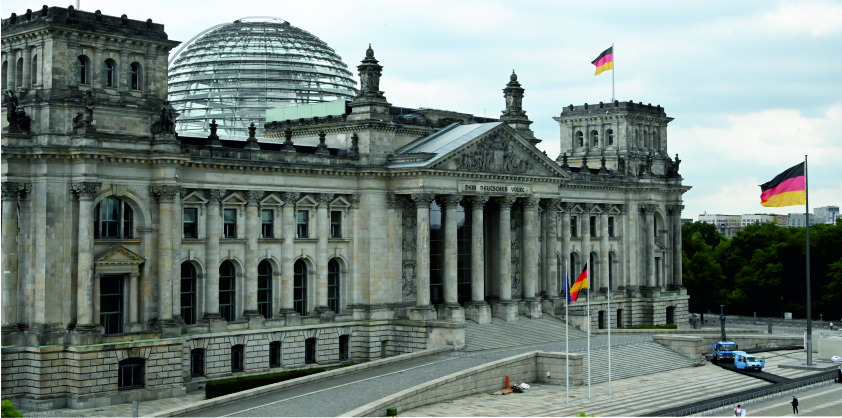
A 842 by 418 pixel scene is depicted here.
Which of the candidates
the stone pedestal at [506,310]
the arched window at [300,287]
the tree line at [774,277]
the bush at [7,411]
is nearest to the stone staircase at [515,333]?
the stone pedestal at [506,310]

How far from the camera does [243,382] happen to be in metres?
67.4

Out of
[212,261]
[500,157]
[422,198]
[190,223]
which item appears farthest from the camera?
[500,157]

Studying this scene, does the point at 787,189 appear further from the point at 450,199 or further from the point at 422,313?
the point at 422,313

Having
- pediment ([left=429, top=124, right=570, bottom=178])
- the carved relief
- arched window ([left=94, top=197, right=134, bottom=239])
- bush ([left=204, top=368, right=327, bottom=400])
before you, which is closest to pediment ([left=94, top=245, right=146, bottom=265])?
arched window ([left=94, top=197, right=134, bottom=239])

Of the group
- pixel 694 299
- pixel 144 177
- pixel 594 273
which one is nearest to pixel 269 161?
pixel 144 177

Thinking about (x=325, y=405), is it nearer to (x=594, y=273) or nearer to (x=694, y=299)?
(x=594, y=273)

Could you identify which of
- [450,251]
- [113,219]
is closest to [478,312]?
[450,251]

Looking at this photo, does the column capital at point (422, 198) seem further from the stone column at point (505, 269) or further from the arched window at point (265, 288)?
the arched window at point (265, 288)

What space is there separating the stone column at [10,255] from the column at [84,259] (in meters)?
3.35

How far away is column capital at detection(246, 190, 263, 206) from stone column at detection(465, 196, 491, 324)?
1783 cm

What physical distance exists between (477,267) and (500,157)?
29.5 ft

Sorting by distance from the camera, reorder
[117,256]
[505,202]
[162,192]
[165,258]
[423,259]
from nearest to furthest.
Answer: [117,256] → [162,192] → [165,258] → [423,259] → [505,202]

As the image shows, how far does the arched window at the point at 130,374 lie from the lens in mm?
64938

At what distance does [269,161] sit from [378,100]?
1165 centimetres
